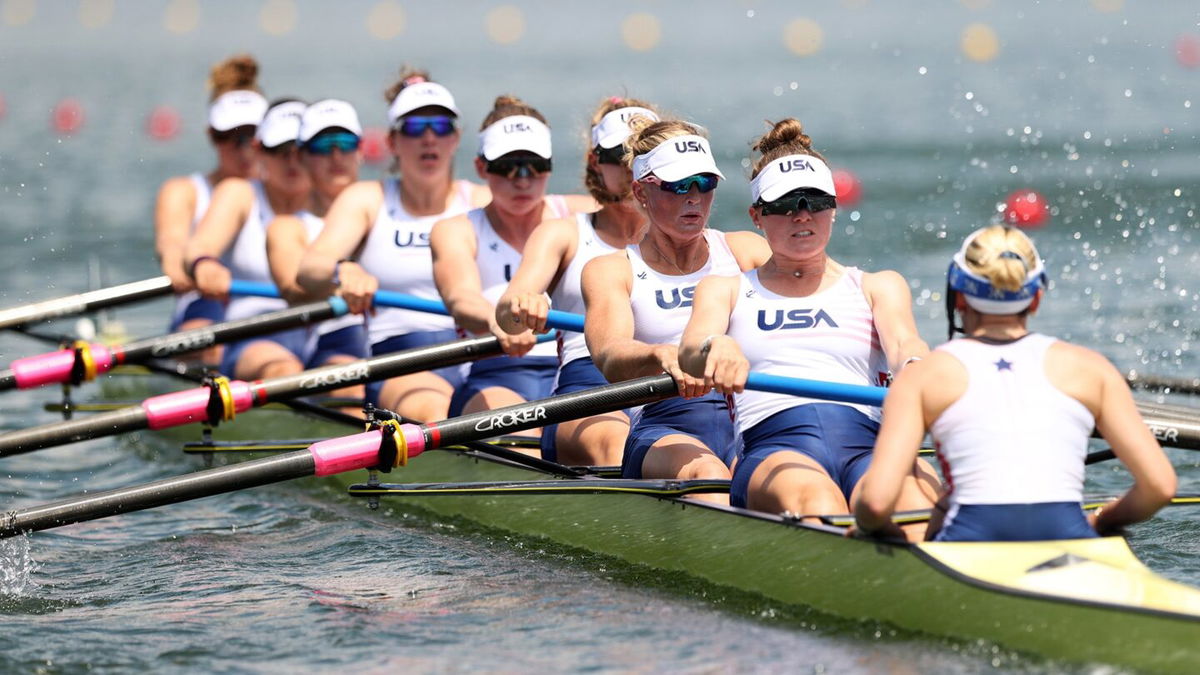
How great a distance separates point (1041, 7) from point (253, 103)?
4517cm

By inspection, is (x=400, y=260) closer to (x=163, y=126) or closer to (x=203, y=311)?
(x=203, y=311)

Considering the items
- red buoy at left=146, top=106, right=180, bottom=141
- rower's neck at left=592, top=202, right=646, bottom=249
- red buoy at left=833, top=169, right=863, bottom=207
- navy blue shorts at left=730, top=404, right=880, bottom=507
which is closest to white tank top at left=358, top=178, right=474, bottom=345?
rower's neck at left=592, top=202, right=646, bottom=249

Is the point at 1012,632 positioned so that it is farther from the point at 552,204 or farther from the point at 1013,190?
the point at 1013,190

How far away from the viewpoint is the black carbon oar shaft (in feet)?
19.4

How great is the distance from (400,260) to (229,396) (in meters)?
1.61

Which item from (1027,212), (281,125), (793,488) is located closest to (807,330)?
(793,488)

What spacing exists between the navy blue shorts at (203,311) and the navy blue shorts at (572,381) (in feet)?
13.2

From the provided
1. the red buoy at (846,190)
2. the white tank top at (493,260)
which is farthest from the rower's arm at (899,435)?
the red buoy at (846,190)

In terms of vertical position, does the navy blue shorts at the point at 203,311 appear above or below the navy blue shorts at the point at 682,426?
above

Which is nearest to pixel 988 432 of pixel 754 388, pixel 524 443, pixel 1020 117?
pixel 754 388

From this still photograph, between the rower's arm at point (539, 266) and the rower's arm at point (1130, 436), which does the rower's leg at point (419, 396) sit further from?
the rower's arm at point (1130, 436)

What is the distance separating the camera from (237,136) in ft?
33.8

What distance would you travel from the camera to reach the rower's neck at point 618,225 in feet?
22.6

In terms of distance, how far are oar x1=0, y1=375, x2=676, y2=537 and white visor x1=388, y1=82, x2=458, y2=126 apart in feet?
7.92
